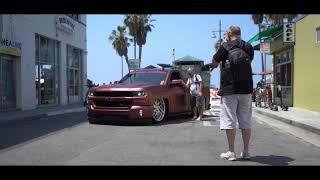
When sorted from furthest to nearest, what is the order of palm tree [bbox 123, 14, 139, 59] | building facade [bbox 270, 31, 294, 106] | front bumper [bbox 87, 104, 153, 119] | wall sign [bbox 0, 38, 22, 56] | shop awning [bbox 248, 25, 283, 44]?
palm tree [bbox 123, 14, 139, 59], shop awning [bbox 248, 25, 283, 44], building facade [bbox 270, 31, 294, 106], wall sign [bbox 0, 38, 22, 56], front bumper [bbox 87, 104, 153, 119]

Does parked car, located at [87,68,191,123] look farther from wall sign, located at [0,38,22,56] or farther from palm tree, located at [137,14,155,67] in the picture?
palm tree, located at [137,14,155,67]

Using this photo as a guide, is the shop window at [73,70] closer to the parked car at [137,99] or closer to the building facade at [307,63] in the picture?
the building facade at [307,63]

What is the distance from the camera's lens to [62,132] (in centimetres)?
1100

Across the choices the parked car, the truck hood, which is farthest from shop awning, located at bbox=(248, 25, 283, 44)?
the truck hood

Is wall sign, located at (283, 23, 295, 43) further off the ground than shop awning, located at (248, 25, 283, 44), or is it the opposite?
shop awning, located at (248, 25, 283, 44)

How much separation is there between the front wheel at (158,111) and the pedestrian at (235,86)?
5326 millimetres

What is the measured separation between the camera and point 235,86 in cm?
746

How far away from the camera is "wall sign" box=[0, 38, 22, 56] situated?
64.3 ft

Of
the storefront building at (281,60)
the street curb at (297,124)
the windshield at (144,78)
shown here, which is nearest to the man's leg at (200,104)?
the windshield at (144,78)

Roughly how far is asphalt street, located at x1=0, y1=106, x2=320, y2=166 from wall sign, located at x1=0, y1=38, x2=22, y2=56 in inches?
335

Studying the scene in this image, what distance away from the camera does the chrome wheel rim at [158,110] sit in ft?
42.2

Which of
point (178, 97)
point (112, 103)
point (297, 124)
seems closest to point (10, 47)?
point (178, 97)
